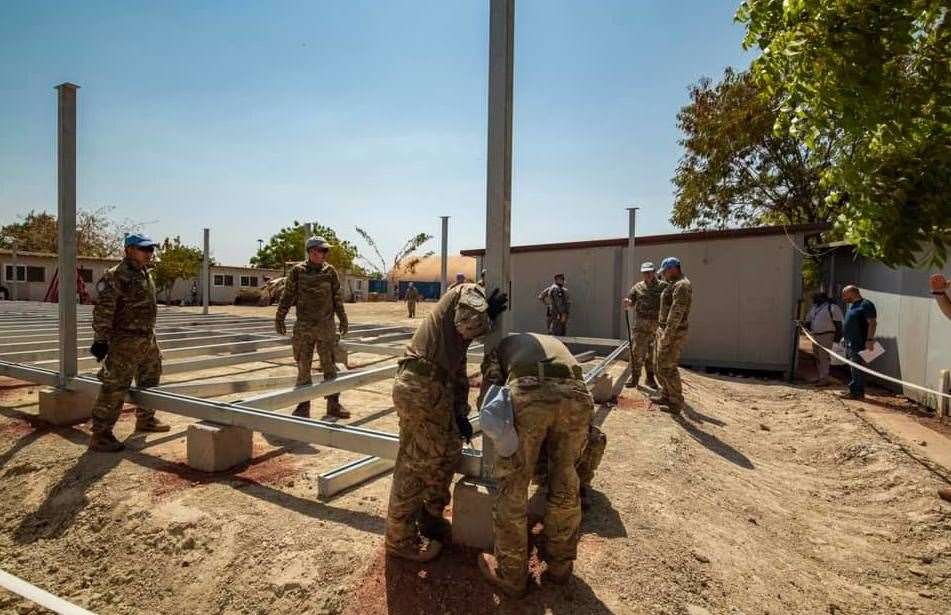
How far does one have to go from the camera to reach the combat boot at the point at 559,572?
8.14 feet

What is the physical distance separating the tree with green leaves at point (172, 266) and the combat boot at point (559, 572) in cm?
3218

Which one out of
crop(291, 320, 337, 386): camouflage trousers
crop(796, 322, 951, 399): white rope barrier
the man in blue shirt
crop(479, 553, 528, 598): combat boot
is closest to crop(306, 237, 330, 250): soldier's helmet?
crop(291, 320, 337, 386): camouflage trousers

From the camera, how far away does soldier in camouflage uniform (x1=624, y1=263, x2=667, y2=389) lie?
7.28 meters

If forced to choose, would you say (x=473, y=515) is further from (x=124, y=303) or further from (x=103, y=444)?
(x=124, y=303)

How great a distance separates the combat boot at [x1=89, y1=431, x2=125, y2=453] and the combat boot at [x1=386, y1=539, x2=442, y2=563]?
3.07 m

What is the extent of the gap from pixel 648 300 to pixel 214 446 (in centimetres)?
581

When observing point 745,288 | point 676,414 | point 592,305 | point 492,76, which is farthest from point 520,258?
point 492,76

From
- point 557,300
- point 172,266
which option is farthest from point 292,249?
A: point 557,300

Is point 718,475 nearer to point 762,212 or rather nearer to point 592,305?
point 592,305

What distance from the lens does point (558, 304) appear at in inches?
466

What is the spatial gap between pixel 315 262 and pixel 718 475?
4509mm

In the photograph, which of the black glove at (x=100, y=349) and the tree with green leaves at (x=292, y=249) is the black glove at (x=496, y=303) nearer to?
the black glove at (x=100, y=349)

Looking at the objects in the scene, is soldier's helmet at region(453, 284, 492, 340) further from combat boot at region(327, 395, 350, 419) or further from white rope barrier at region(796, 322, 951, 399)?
white rope barrier at region(796, 322, 951, 399)

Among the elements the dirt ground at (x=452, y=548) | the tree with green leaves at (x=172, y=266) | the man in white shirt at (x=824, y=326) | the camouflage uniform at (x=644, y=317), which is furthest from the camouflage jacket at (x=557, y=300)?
the tree with green leaves at (x=172, y=266)
